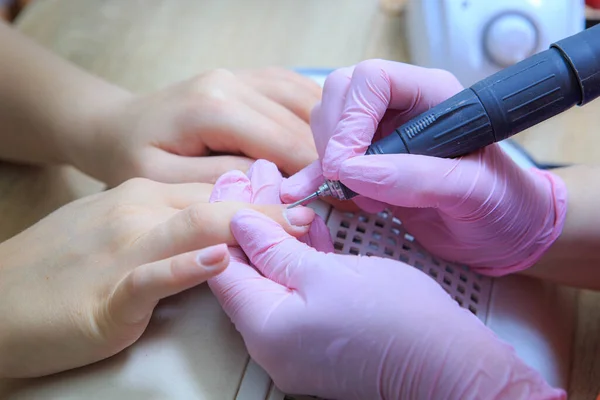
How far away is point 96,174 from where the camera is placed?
854 millimetres

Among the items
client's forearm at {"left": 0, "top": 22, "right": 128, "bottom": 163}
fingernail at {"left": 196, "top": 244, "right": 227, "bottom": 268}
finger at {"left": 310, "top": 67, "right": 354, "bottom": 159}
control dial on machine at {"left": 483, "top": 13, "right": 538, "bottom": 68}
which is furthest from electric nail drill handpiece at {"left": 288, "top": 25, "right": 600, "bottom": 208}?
client's forearm at {"left": 0, "top": 22, "right": 128, "bottom": 163}

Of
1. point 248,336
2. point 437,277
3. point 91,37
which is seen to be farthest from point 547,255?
point 91,37

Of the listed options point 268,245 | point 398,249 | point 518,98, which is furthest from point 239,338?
point 518,98

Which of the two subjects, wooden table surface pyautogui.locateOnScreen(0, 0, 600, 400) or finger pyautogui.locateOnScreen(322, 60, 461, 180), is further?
wooden table surface pyautogui.locateOnScreen(0, 0, 600, 400)

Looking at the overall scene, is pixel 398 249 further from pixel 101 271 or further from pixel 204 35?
pixel 204 35

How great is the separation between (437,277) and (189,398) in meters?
0.31

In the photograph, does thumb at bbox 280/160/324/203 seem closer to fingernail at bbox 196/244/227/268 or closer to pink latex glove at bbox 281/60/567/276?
pink latex glove at bbox 281/60/567/276

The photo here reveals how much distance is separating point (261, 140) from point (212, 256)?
0.26 m

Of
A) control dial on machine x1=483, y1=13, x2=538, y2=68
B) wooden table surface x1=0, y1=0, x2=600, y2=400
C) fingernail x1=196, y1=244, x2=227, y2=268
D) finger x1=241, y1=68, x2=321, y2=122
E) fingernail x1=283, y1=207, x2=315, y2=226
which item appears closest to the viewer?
fingernail x1=196, y1=244, x2=227, y2=268

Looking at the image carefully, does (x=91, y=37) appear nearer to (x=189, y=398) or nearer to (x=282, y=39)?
(x=282, y=39)

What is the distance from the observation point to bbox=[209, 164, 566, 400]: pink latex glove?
50cm

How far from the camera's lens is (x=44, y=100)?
0.86 meters

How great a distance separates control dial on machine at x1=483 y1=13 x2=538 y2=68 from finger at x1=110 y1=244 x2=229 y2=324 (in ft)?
2.19

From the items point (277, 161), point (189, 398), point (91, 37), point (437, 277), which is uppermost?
point (91, 37)
